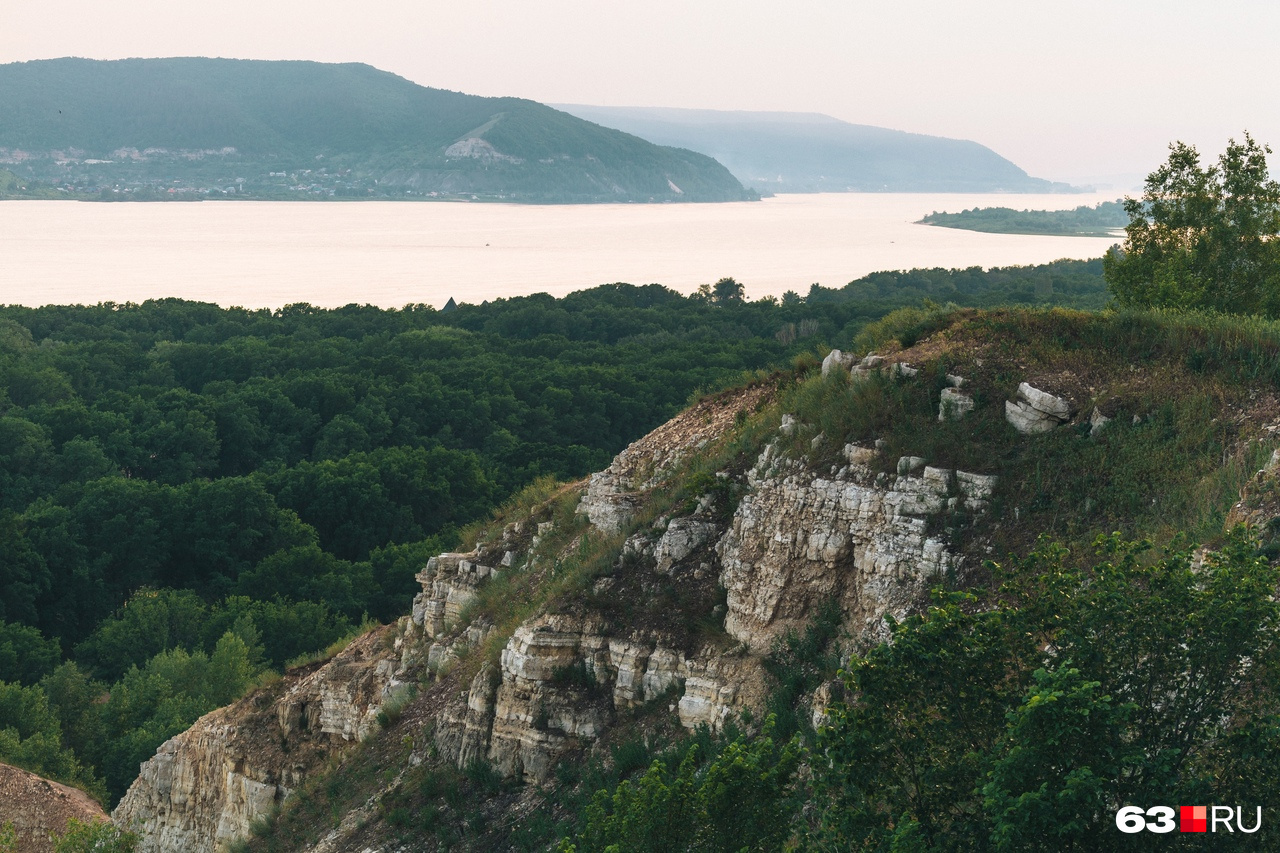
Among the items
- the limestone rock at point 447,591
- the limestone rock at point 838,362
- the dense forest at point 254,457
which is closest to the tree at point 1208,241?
the dense forest at point 254,457

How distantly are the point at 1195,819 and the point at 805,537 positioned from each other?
7.75 m

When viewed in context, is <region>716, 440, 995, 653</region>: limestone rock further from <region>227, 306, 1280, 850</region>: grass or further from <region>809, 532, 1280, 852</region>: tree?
<region>809, 532, 1280, 852</region>: tree

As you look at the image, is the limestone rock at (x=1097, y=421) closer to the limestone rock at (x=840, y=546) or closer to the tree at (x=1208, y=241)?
the limestone rock at (x=840, y=546)

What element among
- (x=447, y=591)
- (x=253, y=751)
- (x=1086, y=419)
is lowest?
(x=253, y=751)

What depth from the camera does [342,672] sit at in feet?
75.2

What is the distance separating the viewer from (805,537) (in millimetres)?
16172

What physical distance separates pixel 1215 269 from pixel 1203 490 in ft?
58.1

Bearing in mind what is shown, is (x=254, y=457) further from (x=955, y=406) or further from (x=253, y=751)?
(x=955, y=406)

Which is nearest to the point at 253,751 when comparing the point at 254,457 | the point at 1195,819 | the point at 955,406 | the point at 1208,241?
the point at 955,406

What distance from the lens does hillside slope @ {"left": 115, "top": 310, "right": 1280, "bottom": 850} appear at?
1488 cm

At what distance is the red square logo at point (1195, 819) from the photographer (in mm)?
8778

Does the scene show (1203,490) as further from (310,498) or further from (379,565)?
(310,498)

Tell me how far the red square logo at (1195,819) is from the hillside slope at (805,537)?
4.49m

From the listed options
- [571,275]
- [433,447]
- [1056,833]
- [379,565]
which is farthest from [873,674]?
[571,275]
